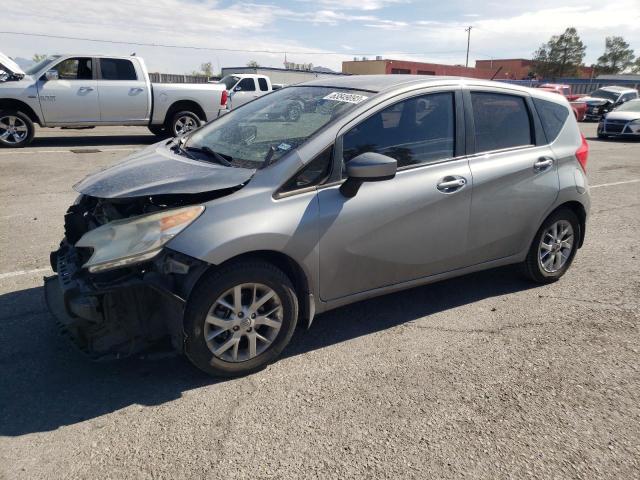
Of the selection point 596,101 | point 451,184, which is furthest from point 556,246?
point 596,101

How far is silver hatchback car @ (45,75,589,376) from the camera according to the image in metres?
2.97

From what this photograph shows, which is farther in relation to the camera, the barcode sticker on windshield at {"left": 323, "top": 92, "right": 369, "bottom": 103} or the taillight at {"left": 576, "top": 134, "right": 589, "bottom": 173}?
the taillight at {"left": 576, "top": 134, "right": 589, "bottom": 173}

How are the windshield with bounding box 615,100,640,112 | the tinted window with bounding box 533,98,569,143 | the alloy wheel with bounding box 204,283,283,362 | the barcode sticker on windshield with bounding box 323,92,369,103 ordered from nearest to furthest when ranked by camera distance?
the alloy wheel with bounding box 204,283,283,362 < the barcode sticker on windshield with bounding box 323,92,369,103 < the tinted window with bounding box 533,98,569,143 < the windshield with bounding box 615,100,640,112

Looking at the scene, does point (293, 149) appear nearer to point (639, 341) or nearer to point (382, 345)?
point (382, 345)

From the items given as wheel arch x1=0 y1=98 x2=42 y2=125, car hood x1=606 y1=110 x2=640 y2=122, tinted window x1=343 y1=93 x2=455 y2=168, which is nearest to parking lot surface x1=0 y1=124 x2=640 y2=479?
tinted window x1=343 y1=93 x2=455 y2=168

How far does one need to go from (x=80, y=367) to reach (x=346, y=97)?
2470 millimetres

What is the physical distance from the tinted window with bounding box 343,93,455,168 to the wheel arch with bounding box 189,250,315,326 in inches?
30.3

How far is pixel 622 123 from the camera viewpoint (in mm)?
18234

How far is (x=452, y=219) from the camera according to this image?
389cm

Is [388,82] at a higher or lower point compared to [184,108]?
higher

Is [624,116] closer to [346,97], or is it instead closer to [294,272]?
[346,97]

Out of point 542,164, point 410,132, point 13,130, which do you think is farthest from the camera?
point 13,130

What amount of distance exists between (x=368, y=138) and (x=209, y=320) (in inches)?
61.6

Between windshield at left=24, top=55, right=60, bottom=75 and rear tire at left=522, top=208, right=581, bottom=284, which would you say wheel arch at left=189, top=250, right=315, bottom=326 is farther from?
windshield at left=24, top=55, right=60, bottom=75
